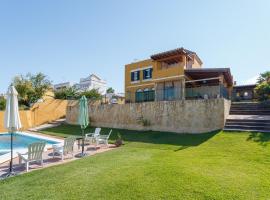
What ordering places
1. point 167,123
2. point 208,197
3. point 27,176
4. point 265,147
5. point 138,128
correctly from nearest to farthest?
point 208,197
point 27,176
point 265,147
point 167,123
point 138,128

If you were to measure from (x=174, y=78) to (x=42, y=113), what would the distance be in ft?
61.0

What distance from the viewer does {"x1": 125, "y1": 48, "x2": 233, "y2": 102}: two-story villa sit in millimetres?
18938

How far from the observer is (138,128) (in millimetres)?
19250

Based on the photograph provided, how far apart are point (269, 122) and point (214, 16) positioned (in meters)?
8.15

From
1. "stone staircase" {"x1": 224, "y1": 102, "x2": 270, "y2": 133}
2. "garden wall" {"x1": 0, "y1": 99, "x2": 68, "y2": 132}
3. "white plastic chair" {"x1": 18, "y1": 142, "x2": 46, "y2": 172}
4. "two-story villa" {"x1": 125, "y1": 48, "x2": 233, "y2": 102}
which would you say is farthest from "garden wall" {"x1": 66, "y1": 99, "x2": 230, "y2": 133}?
"white plastic chair" {"x1": 18, "y1": 142, "x2": 46, "y2": 172}

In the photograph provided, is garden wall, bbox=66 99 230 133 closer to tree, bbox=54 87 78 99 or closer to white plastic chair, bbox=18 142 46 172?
→ white plastic chair, bbox=18 142 46 172

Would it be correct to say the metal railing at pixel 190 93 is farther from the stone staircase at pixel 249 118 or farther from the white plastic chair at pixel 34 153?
the white plastic chair at pixel 34 153

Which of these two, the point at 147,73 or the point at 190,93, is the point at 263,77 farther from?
the point at 147,73

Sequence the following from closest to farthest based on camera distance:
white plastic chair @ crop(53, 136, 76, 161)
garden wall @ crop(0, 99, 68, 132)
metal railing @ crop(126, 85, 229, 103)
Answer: white plastic chair @ crop(53, 136, 76, 161), metal railing @ crop(126, 85, 229, 103), garden wall @ crop(0, 99, 68, 132)

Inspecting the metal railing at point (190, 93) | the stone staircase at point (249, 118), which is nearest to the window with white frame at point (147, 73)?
the metal railing at point (190, 93)

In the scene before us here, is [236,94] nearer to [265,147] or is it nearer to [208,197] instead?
[265,147]

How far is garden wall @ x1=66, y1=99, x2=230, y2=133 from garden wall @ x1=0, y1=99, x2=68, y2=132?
8.97 metres

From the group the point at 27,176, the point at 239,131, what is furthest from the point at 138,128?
the point at 27,176

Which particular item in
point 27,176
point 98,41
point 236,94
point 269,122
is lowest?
point 27,176
